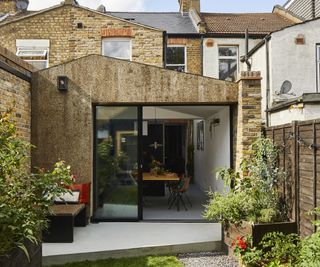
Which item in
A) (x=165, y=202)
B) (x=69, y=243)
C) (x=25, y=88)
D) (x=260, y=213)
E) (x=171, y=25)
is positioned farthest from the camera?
(x=171, y=25)

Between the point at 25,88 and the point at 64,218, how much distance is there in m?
2.66

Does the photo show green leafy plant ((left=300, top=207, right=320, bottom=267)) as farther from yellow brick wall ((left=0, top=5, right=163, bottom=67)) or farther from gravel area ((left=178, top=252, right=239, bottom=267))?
yellow brick wall ((left=0, top=5, right=163, bottom=67))

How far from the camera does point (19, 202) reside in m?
3.97

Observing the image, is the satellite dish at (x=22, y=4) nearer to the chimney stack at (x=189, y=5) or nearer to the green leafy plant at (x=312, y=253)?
the chimney stack at (x=189, y=5)

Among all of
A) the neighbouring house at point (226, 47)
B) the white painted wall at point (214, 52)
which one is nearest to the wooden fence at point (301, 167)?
the neighbouring house at point (226, 47)

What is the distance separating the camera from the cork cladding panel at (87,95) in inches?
303

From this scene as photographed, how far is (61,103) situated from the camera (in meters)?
7.79

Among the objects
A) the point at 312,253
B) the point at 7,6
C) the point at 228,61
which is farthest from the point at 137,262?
the point at 7,6

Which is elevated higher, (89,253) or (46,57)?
(46,57)

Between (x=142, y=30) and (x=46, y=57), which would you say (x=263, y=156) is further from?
(x=46, y=57)

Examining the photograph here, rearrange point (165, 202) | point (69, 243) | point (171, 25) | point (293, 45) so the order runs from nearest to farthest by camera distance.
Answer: point (69, 243), point (165, 202), point (293, 45), point (171, 25)

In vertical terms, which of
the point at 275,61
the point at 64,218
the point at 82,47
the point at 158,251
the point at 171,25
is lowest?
the point at 158,251

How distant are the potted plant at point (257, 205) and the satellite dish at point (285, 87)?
5.24m

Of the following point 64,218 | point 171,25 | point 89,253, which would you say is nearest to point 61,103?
point 64,218
